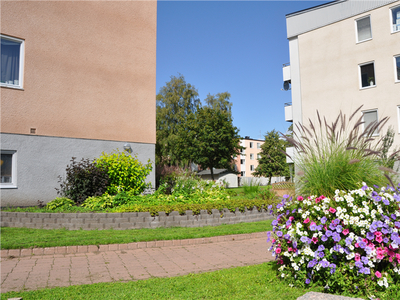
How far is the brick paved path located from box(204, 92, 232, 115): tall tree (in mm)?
38305

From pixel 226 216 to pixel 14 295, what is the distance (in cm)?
665

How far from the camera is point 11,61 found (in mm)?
11516

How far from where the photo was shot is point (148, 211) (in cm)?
903

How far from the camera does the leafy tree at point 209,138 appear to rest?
36.5 m

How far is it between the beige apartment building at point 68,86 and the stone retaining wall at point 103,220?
7.79 ft

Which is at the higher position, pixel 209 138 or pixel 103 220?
pixel 209 138

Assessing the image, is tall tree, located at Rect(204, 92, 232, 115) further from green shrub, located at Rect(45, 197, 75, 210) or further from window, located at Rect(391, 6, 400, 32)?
green shrub, located at Rect(45, 197, 75, 210)

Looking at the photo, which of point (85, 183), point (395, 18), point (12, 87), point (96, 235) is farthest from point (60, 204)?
point (395, 18)

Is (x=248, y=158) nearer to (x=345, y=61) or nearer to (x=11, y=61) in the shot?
(x=345, y=61)

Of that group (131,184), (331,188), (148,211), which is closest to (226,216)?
(148,211)

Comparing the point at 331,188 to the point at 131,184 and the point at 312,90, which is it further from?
the point at 312,90

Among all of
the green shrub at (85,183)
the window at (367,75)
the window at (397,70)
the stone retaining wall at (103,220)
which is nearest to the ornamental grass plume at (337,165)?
the stone retaining wall at (103,220)

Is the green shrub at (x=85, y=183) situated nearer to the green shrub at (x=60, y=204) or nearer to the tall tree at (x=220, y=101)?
the green shrub at (x=60, y=204)

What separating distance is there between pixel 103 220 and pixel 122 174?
3253 millimetres
